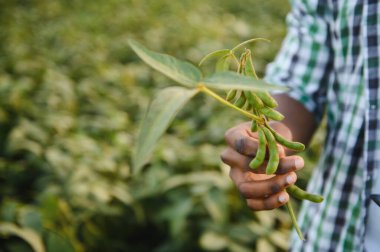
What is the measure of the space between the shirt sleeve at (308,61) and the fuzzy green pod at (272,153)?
476 mm

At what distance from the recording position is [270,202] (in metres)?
0.64

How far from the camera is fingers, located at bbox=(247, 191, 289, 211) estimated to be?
0.61 m

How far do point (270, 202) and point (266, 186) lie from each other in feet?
0.10

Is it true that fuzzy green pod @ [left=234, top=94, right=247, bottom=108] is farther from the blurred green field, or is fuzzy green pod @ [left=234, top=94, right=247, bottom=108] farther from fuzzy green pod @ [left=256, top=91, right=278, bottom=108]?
the blurred green field

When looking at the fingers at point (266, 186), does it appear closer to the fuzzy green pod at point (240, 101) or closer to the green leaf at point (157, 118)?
the fuzzy green pod at point (240, 101)

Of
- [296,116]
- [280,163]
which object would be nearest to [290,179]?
[280,163]

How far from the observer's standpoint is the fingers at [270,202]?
0.61 meters

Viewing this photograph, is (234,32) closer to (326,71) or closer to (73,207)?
(73,207)

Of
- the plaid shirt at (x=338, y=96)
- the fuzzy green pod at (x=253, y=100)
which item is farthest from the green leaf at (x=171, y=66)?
the plaid shirt at (x=338, y=96)

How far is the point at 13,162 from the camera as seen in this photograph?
1.95 m

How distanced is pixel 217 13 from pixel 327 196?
4147 mm

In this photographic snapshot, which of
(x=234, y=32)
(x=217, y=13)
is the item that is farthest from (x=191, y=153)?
(x=217, y=13)

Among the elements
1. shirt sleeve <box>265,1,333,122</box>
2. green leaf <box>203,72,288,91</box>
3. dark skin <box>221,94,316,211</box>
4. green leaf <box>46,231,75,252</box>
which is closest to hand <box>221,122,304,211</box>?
dark skin <box>221,94,316,211</box>

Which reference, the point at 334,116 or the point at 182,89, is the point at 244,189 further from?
the point at 334,116
